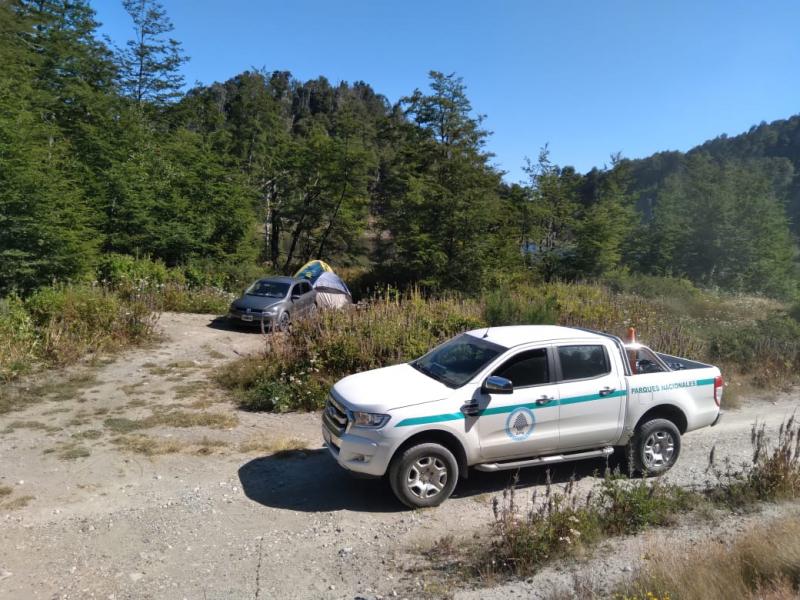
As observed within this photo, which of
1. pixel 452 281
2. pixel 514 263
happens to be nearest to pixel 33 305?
pixel 452 281

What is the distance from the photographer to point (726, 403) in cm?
1046

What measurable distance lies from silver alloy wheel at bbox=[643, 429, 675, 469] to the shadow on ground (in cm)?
62

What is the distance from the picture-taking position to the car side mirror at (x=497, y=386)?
5.82 m

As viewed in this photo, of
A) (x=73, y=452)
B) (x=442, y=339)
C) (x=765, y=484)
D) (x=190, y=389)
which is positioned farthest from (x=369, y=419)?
(x=442, y=339)

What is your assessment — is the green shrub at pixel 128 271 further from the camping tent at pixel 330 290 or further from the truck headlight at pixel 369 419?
the truck headlight at pixel 369 419

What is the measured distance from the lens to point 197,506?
577cm

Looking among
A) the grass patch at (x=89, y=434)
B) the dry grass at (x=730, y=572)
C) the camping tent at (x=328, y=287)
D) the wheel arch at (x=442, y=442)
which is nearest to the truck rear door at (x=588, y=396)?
the wheel arch at (x=442, y=442)

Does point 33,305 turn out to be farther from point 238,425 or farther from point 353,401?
point 353,401

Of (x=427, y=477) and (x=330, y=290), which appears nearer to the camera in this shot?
(x=427, y=477)

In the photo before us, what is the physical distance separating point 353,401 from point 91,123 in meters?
24.3

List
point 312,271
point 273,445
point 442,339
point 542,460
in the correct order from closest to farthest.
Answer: point 542,460, point 273,445, point 442,339, point 312,271

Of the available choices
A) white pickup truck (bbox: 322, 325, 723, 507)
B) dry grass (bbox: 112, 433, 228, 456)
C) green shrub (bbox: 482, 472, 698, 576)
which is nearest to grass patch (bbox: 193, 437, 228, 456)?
dry grass (bbox: 112, 433, 228, 456)

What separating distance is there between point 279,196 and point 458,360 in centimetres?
3146

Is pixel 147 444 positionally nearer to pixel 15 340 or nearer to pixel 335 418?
pixel 335 418
